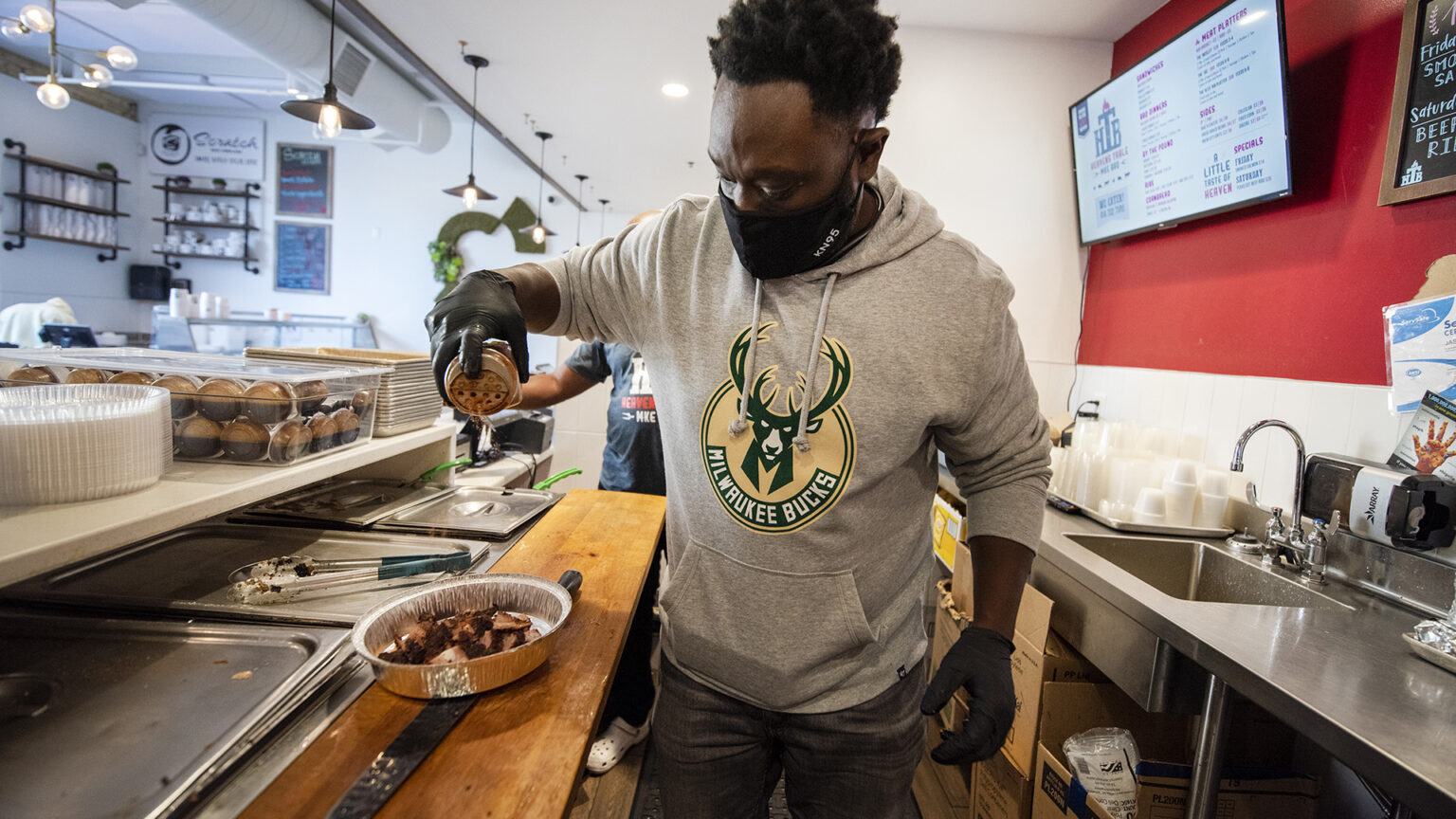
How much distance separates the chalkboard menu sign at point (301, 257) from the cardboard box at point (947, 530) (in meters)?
8.11

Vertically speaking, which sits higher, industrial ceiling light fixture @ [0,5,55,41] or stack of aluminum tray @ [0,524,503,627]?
industrial ceiling light fixture @ [0,5,55,41]

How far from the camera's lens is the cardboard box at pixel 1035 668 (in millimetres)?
1734

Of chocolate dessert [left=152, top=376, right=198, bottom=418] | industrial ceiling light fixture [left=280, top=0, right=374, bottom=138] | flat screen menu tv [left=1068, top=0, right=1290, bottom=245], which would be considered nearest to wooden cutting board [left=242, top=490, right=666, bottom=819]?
chocolate dessert [left=152, top=376, right=198, bottom=418]

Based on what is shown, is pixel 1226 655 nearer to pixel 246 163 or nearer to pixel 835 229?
pixel 835 229

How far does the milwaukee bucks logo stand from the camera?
38.0 inches

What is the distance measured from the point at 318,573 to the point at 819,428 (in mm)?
909

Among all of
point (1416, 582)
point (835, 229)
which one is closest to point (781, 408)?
point (835, 229)

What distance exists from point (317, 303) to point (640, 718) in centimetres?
773

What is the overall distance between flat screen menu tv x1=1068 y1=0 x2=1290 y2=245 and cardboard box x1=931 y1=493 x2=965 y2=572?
130cm

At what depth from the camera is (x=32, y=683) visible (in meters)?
0.90

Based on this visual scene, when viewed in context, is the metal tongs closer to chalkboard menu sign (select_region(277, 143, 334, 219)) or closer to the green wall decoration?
the green wall decoration

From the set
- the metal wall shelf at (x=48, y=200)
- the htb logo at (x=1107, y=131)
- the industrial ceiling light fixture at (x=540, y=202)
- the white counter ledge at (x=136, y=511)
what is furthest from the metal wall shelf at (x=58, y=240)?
the htb logo at (x=1107, y=131)

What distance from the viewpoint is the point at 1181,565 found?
6.59ft

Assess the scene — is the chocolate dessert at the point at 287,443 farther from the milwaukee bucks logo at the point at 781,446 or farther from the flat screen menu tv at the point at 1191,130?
the flat screen menu tv at the point at 1191,130
